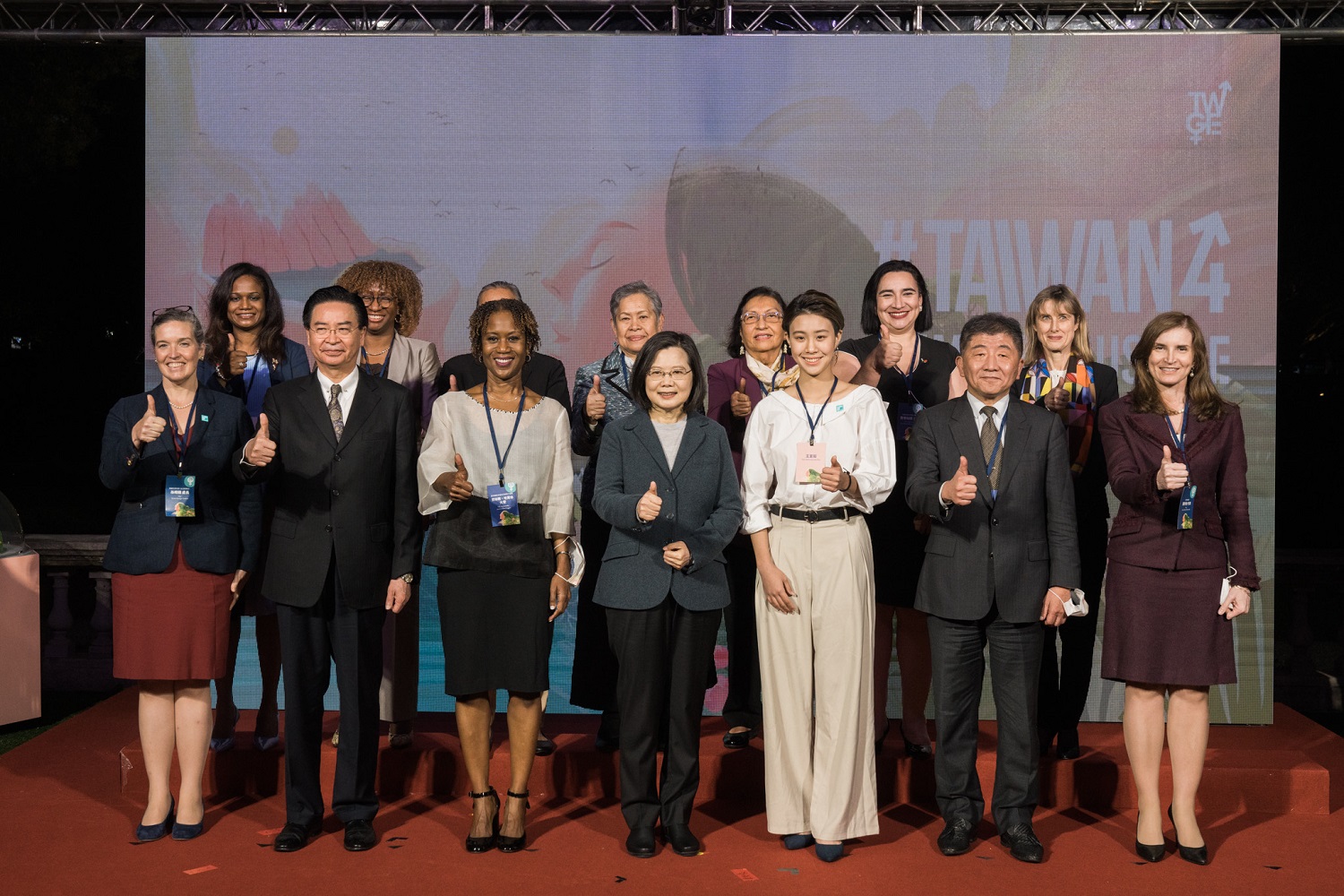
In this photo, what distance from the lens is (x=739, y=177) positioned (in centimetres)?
538

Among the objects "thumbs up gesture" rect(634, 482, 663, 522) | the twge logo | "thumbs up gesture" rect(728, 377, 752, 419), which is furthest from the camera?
the twge logo

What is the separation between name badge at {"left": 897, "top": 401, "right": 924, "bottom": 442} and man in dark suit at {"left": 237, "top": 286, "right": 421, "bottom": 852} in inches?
67.4

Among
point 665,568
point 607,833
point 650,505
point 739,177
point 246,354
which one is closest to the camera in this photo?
point 650,505

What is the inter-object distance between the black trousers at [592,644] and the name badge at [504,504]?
82cm

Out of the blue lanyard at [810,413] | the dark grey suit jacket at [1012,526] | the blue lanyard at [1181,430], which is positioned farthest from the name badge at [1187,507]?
the blue lanyard at [810,413]

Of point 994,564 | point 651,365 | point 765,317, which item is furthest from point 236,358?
point 994,564

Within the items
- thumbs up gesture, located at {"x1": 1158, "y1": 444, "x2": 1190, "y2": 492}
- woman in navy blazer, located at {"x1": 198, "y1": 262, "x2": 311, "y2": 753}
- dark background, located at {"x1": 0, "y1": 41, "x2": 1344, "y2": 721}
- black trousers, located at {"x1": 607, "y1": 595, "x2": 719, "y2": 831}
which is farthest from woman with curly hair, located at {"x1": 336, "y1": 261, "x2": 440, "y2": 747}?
dark background, located at {"x1": 0, "y1": 41, "x2": 1344, "y2": 721}

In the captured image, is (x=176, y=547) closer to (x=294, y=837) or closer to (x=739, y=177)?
(x=294, y=837)

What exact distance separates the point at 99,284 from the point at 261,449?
10.2 m

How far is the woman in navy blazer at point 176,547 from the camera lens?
12.2 feet

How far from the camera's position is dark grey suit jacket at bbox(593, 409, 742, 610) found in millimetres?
3611

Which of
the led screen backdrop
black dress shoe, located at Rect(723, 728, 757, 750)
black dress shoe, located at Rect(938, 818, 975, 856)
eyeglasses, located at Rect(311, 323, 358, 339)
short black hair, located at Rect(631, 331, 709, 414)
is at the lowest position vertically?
black dress shoe, located at Rect(938, 818, 975, 856)

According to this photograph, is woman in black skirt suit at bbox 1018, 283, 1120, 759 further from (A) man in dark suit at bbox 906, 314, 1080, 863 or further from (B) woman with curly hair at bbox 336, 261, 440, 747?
(B) woman with curly hair at bbox 336, 261, 440, 747

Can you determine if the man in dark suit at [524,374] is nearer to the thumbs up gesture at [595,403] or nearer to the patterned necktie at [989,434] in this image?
the thumbs up gesture at [595,403]
